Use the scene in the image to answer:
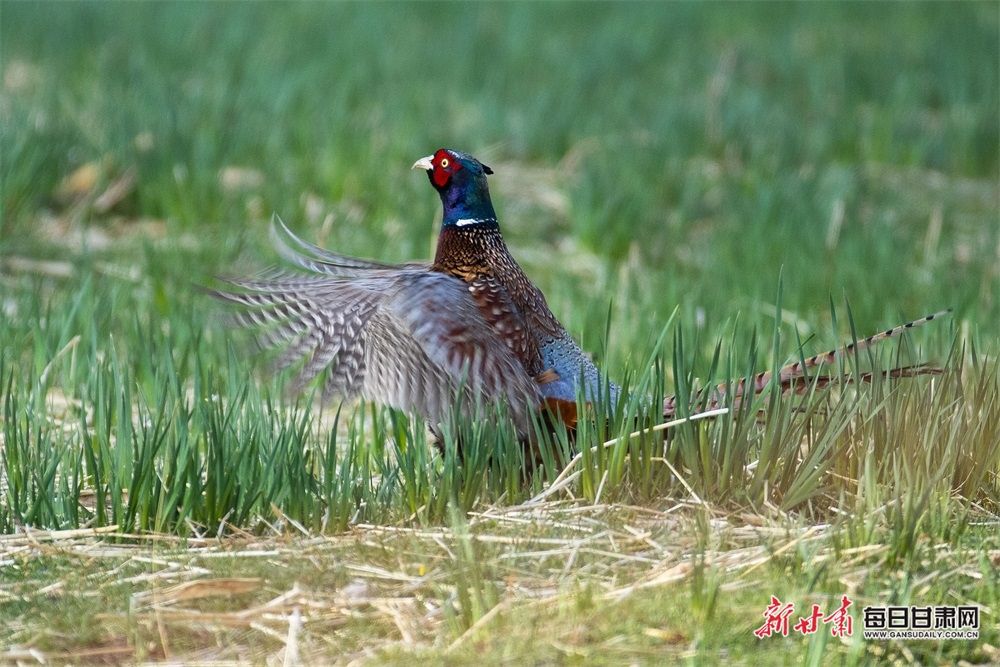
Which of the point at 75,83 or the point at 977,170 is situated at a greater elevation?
the point at 75,83

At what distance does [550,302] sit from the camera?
17.4 ft

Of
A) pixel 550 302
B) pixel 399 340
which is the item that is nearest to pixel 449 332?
pixel 399 340

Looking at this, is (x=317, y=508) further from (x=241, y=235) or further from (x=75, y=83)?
(x=75, y=83)

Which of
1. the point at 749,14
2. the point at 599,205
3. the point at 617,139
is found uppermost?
the point at 749,14

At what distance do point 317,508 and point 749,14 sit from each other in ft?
34.7

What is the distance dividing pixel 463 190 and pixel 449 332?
54 centimetres

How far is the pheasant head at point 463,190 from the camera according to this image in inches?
137

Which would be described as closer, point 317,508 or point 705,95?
point 317,508

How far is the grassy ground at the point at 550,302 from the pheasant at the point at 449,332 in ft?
0.45

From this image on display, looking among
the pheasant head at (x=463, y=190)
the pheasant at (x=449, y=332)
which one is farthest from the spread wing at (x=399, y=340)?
the pheasant head at (x=463, y=190)

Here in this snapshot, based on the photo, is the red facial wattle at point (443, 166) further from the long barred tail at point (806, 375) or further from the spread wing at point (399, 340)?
the long barred tail at point (806, 375)

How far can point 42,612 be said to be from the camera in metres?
2.53

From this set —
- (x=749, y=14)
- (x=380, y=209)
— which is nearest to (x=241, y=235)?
(x=380, y=209)

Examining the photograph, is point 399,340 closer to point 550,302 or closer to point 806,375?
point 806,375
